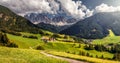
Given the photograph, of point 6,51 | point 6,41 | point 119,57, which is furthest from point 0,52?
point 6,41

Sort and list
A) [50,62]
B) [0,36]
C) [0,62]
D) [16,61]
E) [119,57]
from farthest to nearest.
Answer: [0,36], [119,57], [50,62], [16,61], [0,62]

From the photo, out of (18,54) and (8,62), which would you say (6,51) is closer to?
(18,54)

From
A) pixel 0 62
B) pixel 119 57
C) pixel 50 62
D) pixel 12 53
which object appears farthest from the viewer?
pixel 119 57

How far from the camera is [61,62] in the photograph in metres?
50.6

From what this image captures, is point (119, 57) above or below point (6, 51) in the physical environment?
below

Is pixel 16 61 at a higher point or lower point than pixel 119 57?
higher

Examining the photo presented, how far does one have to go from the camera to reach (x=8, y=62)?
38156mm

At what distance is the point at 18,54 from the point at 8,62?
1387cm

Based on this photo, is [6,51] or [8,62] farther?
[6,51]

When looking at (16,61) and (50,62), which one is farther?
(50,62)

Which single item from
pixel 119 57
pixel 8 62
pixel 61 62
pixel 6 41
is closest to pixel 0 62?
pixel 8 62

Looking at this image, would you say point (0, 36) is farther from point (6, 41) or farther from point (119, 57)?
point (119, 57)

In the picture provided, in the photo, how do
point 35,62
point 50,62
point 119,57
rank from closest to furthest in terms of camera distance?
point 35,62, point 50,62, point 119,57

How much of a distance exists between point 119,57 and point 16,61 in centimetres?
13065
